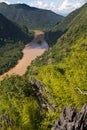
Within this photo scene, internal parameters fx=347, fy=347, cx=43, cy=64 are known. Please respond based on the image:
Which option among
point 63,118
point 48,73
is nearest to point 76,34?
point 48,73

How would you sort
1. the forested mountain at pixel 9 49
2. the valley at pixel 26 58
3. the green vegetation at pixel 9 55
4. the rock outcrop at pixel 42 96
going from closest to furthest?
the rock outcrop at pixel 42 96
the valley at pixel 26 58
the green vegetation at pixel 9 55
the forested mountain at pixel 9 49

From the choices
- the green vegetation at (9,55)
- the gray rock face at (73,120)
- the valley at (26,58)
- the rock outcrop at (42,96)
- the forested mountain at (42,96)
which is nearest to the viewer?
the gray rock face at (73,120)

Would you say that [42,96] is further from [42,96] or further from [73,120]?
[73,120]

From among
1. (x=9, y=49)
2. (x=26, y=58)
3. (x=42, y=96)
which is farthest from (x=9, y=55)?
(x=42, y=96)

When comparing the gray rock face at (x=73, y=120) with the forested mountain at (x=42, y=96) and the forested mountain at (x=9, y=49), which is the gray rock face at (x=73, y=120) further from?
the forested mountain at (x=9, y=49)

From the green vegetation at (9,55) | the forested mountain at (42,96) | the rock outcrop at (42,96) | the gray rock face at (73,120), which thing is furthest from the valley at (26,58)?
the gray rock face at (73,120)

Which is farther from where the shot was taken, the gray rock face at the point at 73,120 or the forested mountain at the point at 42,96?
the forested mountain at the point at 42,96

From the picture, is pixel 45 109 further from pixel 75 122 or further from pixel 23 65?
pixel 23 65
